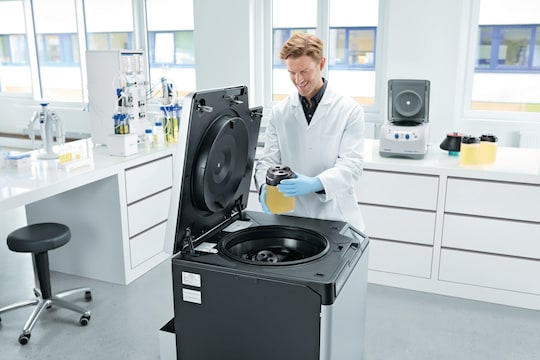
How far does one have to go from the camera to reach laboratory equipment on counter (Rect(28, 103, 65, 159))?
2.90 meters

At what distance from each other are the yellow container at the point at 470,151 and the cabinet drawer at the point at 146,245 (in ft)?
6.53

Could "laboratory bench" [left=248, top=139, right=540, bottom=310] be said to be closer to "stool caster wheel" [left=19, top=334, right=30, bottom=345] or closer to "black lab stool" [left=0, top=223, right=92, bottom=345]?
"black lab stool" [left=0, top=223, right=92, bottom=345]

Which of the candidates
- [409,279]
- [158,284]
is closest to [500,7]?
[409,279]

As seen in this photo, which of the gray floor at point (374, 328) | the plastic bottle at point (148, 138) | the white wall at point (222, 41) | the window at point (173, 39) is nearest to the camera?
the gray floor at point (374, 328)

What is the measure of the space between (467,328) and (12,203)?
2.42 metres

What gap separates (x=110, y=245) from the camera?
3.13 meters

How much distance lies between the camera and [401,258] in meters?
3.11

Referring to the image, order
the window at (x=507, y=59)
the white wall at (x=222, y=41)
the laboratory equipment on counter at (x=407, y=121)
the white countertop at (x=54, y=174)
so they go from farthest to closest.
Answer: the white wall at (x=222, y=41) → the window at (x=507, y=59) → the laboratory equipment on counter at (x=407, y=121) → the white countertop at (x=54, y=174)

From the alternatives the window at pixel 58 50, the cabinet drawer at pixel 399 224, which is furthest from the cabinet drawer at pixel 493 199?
the window at pixel 58 50

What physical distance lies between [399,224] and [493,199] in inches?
22.2

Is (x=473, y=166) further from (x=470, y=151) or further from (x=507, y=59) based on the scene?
(x=507, y=59)

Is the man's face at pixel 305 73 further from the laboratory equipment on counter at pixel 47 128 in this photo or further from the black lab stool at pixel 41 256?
the laboratory equipment on counter at pixel 47 128

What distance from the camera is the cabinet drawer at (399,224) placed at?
9.85 feet

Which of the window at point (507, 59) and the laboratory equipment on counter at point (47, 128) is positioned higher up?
the window at point (507, 59)
